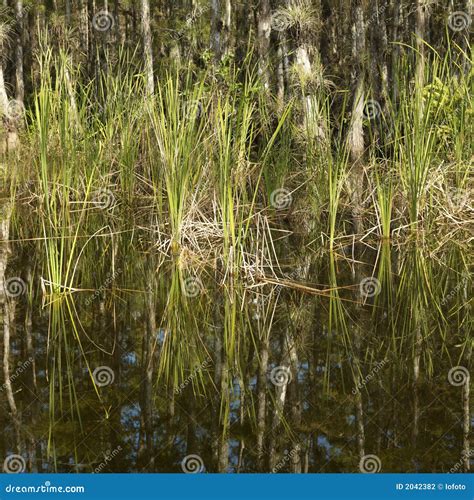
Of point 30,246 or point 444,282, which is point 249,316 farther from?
point 30,246

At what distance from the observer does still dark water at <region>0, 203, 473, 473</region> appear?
9.97 ft

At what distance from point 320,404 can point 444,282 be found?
251 cm

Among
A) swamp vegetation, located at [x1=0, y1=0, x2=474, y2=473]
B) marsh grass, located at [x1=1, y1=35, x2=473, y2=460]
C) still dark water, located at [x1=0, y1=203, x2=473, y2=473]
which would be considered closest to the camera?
still dark water, located at [x1=0, y1=203, x2=473, y2=473]

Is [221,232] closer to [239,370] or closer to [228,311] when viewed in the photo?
[228,311]

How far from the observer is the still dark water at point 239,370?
3039mm

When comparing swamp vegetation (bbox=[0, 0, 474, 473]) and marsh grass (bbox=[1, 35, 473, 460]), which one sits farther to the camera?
marsh grass (bbox=[1, 35, 473, 460])

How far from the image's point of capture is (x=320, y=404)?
11.6ft

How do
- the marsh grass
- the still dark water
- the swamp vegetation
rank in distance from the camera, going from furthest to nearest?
the marsh grass → the swamp vegetation → the still dark water

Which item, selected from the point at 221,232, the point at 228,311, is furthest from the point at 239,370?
the point at 221,232

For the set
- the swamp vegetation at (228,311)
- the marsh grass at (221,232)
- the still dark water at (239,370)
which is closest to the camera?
the still dark water at (239,370)

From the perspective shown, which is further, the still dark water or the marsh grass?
the marsh grass

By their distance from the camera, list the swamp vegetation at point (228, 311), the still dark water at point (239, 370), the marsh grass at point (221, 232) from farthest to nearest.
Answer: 1. the marsh grass at point (221, 232)
2. the swamp vegetation at point (228, 311)
3. the still dark water at point (239, 370)

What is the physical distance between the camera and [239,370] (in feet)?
13.0

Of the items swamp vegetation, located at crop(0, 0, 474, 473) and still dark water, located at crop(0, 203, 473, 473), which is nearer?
still dark water, located at crop(0, 203, 473, 473)
